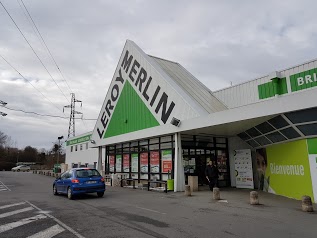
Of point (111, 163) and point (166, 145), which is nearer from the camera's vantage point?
point (166, 145)

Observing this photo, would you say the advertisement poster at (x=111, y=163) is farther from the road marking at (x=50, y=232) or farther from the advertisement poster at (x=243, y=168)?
the road marking at (x=50, y=232)

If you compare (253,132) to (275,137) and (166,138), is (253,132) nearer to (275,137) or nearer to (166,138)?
(275,137)

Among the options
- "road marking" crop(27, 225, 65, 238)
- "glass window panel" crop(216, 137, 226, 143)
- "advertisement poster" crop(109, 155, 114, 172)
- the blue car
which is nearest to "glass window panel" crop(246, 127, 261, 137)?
"glass window panel" crop(216, 137, 226, 143)

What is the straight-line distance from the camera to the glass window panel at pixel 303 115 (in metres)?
11.1

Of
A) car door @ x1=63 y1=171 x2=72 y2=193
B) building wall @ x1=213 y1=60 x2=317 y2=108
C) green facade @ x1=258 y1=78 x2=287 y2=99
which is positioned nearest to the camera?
car door @ x1=63 y1=171 x2=72 y2=193

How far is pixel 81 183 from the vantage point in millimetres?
14391

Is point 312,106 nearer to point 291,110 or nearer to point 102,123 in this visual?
point 291,110

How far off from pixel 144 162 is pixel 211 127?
23.8 ft

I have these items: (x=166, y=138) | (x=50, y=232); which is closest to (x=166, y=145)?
(x=166, y=138)

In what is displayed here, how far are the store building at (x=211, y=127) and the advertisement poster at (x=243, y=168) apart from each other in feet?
0.20

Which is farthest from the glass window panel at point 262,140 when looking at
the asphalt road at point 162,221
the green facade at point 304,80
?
the asphalt road at point 162,221

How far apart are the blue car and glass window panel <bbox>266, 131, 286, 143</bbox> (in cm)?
884

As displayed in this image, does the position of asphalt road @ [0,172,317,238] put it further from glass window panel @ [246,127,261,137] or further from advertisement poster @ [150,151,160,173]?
advertisement poster @ [150,151,160,173]

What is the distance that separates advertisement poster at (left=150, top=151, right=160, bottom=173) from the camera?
63.7 feet
